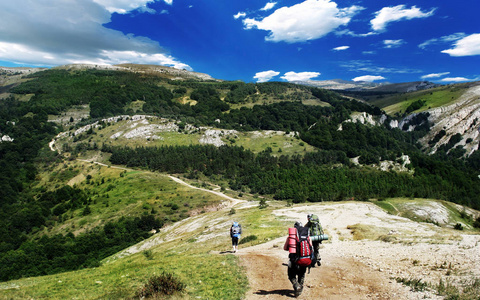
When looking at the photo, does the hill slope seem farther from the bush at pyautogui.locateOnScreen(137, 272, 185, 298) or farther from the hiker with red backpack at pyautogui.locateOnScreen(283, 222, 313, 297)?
the hiker with red backpack at pyautogui.locateOnScreen(283, 222, 313, 297)

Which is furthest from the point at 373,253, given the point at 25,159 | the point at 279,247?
the point at 25,159

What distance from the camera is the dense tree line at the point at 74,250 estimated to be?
169ft

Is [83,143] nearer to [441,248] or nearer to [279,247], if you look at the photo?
[279,247]

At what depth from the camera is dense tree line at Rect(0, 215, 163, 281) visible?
51.6m

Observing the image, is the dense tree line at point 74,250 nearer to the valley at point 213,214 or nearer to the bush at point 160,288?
the valley at point 213,214

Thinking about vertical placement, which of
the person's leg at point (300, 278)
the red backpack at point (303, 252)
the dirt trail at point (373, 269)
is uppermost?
the red backpack at point (303, 252)

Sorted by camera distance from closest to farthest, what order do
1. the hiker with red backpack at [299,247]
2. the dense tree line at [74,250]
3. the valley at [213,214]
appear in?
the hiker with red backpack at [299,247], the valley at [213,214], the dense tree line at [74,250]

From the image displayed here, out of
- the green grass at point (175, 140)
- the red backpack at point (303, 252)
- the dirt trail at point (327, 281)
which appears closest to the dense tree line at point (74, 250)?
the dirt trail at point (327, 281)

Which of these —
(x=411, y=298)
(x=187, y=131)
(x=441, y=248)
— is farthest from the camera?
(x=187, y=131)

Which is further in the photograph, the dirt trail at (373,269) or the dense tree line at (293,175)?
the dense tree line at (293,175)

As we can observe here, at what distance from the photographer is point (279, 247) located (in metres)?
22.6

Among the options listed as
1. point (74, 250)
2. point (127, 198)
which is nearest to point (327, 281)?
point (74, 250)

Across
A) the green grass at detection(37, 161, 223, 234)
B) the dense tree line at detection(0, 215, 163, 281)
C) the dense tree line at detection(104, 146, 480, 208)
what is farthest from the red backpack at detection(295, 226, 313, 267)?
the dense tree line at detection(104, 146, 480, 208)

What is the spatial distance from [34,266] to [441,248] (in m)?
71.4
